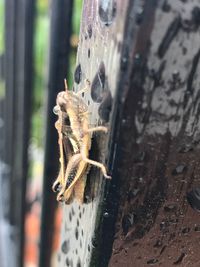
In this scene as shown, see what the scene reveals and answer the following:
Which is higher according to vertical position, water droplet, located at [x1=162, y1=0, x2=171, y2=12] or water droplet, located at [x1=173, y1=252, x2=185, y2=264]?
water droplet, located at [x1=162, y1=0, x2=171, y2=12]

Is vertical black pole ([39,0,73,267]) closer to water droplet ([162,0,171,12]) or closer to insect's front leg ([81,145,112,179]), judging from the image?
insect's front leg ([81,145,112,179])

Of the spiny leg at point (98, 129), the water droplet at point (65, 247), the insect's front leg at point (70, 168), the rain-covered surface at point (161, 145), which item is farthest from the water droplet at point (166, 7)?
the water droplet at point (65, 247)

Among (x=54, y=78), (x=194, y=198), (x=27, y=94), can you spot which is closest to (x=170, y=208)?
(x=194, y=198)

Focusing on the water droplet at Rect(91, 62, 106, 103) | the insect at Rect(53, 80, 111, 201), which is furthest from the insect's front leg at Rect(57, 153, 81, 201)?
the water droplet at Rect(91, 62, 106, 103)

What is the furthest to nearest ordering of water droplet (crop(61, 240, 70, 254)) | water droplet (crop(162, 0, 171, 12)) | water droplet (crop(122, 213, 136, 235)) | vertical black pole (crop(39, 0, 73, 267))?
vertical black pole (crop(39, 0, 73, 267)) → water droplet (crop(61, 240, 70, 254)) → water droplet (crop(122, 213, 136, 235)) → water droplet (crop(162, 0, 171, 12))

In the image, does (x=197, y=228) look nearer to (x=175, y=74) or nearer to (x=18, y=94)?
(x=175, y=74)

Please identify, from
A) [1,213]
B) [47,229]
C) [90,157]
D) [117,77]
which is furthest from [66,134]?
[1,213]
